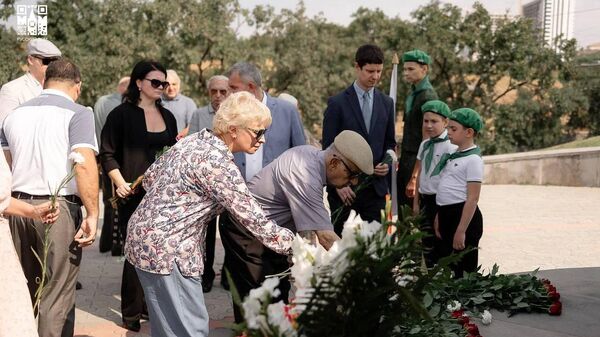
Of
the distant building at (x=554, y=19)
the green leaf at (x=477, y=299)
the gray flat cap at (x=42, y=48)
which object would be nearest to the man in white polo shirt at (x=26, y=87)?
the gray flat cap at (x=42, y=48)

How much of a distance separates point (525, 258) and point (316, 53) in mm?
20982

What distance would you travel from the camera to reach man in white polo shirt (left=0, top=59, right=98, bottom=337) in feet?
14.6

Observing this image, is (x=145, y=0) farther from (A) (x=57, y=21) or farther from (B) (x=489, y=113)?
(B) (x=489, y=113)

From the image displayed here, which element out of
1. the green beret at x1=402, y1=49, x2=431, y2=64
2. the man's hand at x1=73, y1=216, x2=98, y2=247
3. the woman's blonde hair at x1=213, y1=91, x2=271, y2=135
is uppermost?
the green beret at x1=402, y1=49, x2=431, y2=64

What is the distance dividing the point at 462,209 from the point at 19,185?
10.3 feet

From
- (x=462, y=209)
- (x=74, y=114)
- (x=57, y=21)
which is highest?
(x=57, y=21)

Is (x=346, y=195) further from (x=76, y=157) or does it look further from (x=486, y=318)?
(x=76, y=157)

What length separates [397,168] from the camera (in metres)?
7.73

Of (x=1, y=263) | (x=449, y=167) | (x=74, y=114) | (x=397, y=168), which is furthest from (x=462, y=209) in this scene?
(x=1, y=263)

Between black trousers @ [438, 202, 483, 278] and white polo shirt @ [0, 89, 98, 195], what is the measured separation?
275cm

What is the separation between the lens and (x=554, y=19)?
29.4 m

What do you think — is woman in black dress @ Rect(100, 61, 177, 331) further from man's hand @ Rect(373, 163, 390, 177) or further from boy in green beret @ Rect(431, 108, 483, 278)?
boy in green beret @ Rect(431, 108, 483, 278)

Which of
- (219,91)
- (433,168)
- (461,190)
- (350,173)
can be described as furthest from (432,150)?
(350,173)

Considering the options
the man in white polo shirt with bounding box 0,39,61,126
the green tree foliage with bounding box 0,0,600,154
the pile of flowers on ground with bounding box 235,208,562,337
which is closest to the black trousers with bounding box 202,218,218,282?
the man in white polo shirt with bounding box 0,39,61,126
